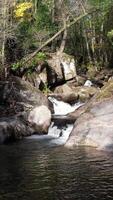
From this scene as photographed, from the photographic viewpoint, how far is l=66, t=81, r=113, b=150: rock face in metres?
20.0

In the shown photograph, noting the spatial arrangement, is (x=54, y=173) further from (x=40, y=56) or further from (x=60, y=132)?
(x=40, y=56)

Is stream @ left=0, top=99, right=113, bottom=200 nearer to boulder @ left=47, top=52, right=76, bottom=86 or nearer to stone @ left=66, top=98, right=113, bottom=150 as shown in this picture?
stone @ left=66, top=98, right=113, bottom=150

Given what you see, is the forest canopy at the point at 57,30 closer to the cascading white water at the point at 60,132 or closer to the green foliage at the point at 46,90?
the green foliage at the point at 46,90

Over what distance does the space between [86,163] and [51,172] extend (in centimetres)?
172

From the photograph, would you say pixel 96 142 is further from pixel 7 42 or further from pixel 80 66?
pixel 80 66

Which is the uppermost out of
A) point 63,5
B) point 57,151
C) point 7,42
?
point 63,5

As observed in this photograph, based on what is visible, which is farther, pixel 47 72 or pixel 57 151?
pixel 47 72

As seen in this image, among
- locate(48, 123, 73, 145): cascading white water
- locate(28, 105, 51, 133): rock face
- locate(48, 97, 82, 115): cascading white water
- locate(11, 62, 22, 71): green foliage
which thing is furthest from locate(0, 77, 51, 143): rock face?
locate(11, 62, 22, 71): green foliage

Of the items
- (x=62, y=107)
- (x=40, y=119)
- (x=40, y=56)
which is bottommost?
(x=62, y=107)

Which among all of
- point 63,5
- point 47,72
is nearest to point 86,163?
point 47,72

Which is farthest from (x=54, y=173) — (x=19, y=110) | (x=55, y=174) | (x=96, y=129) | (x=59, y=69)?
(x=59, y=69)

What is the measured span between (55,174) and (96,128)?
5.79m

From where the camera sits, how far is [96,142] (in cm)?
2017

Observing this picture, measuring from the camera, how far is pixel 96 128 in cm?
2062
